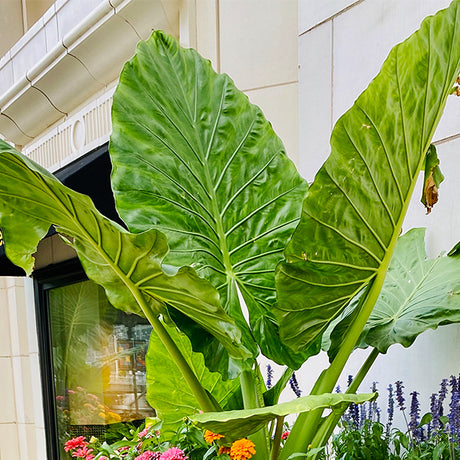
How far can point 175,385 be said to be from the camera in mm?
1008

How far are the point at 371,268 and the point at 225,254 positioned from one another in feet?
0.72


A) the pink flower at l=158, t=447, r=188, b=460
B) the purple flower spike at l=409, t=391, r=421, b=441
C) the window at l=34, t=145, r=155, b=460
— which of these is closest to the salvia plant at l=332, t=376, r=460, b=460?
the purple flower spike at l=409, t=391, r=421, b=441

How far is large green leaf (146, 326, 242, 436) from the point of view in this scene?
994 mm

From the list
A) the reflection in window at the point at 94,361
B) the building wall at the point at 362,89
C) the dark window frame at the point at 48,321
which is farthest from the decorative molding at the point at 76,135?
the building wall at the point at 362,89

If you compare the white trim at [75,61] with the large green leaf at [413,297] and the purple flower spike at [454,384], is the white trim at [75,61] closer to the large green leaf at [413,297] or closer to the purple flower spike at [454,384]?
the large green leaf at [413,297]

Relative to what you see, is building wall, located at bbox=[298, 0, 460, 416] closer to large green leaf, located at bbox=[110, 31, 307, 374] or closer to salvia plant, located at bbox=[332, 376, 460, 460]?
salvia plant, located at bbox=[332, 376, 460, 460]

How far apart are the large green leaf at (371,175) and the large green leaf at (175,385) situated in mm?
274

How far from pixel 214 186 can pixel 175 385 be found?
0.36m

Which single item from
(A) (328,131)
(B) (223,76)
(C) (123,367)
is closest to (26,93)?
(C) (123,367)

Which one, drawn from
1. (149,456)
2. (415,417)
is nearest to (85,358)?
(149,456)

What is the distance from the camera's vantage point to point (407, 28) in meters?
1.07

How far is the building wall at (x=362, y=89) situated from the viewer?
3.31 feet

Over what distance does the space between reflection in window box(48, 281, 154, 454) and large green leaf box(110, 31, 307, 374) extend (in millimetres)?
1527

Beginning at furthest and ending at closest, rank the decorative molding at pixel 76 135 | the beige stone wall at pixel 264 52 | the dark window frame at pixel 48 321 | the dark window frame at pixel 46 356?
the dark window frame at pixel 46 356 → the dark window frame at pixel 48 321 → the decorative molding at pixel 76 135 → the beige stone wall at pixel 264 52
